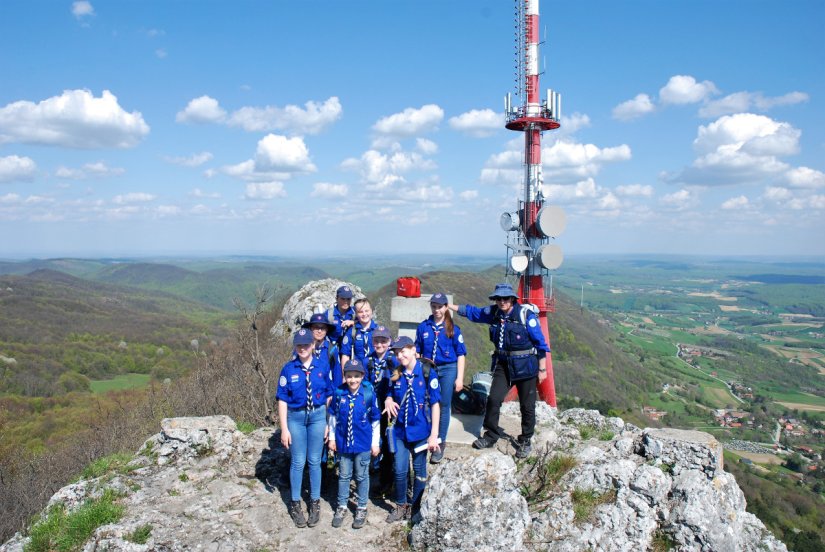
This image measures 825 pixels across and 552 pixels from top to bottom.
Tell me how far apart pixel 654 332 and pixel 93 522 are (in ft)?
484

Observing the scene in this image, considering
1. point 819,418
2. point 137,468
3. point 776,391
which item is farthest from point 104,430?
point 776,391

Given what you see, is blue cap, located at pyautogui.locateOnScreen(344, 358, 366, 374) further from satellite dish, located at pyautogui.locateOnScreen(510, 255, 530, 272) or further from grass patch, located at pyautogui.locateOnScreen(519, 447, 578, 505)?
satellite dish, located at pyautogui.locateOnScreen(510, 255, 530, 272)

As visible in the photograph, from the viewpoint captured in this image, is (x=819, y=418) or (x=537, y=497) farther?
(x=819, y=418)

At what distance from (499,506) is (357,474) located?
1820 millimetres

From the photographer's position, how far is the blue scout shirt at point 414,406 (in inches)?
245

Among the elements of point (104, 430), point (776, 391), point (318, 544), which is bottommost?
point (776, 391)

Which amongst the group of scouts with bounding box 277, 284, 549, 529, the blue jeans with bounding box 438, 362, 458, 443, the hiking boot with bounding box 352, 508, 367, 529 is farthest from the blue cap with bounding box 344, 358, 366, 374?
the hiking boot with bounding box 352, 508, 367, 529

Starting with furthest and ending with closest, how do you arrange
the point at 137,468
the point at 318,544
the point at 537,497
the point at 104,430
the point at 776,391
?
the point at 776,391
the point at 104,430
the point at 137,468
the point at 537,497
the point at 318,544

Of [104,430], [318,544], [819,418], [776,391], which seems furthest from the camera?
[776,391]

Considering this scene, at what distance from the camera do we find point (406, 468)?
6469 millimetres

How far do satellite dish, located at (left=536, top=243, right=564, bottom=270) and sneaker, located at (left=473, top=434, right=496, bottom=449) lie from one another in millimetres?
15161

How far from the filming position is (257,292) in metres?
14.4

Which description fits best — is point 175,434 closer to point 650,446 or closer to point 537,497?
point 537,497

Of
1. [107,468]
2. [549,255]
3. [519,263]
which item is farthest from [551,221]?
[107,468]
